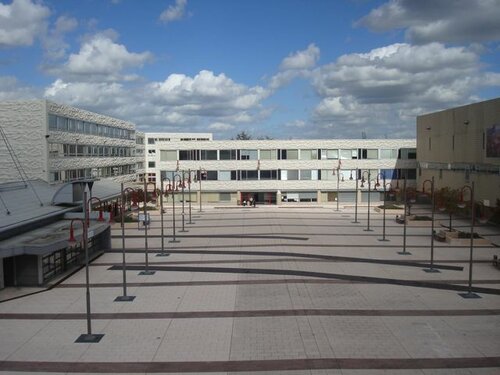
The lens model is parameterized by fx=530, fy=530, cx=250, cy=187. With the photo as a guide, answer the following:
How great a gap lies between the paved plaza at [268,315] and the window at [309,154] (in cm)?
3908

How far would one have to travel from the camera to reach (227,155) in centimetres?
7388

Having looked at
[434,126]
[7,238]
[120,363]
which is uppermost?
[434,126]

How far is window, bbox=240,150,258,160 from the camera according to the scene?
73875mm

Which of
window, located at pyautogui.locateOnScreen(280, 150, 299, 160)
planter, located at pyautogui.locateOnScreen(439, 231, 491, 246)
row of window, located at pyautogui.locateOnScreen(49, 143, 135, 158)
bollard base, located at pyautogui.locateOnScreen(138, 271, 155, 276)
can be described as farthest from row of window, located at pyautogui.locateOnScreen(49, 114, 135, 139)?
planter, located at pyautogui.locateOnScreen(439, 231, 491, 246)

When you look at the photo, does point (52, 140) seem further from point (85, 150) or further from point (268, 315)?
point (268, 315)

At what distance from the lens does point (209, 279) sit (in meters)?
25.8

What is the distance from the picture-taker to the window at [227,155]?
242 ft

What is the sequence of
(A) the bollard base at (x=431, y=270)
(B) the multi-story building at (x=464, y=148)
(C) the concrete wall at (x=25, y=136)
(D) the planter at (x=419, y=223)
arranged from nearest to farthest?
(A) the bollard base at (x=431, y=270) < (B) the multi-story building at (x=464, y=148) < (D) the planter at (x=419, y=223) < (C) the concrete wall at (x=25, y=136)

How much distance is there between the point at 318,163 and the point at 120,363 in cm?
6042

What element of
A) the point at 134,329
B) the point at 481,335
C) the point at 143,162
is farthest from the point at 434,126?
the point at 143,162

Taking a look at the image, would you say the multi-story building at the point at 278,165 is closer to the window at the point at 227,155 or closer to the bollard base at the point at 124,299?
the window at the point at 227,155

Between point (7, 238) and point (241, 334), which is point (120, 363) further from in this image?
point (7, 238)

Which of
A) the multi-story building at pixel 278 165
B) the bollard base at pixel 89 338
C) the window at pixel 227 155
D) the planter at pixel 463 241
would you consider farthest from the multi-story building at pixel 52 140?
the bollard base at pixel 89 338

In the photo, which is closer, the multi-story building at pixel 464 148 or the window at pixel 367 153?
the multi-story building at pixel 464 148
